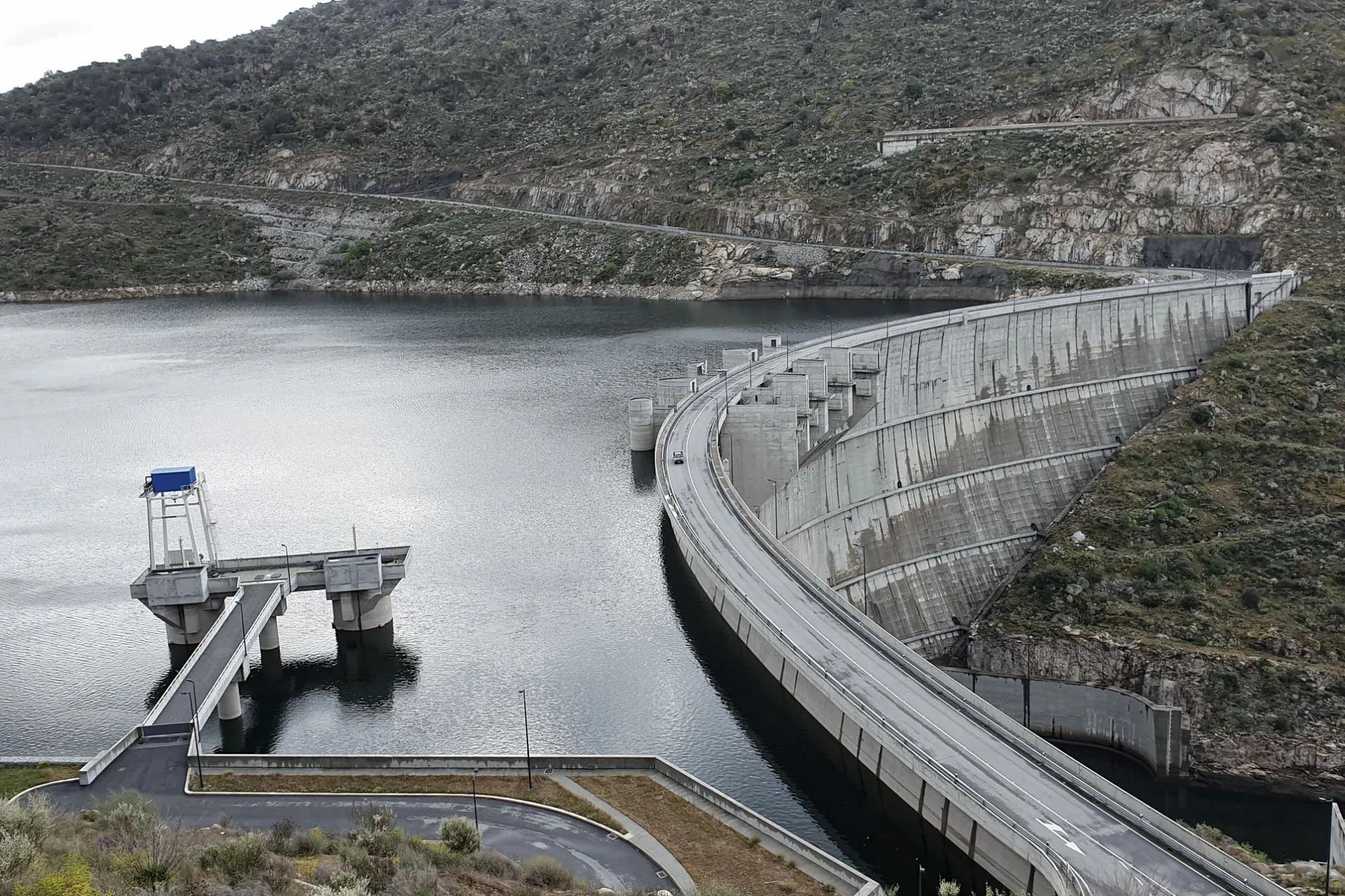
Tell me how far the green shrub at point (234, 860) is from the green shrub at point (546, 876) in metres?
4.48

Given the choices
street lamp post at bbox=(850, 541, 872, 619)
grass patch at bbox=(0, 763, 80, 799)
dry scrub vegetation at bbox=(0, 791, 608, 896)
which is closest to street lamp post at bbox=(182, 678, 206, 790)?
grass patch at bbox=(0, 763, 80, 799)

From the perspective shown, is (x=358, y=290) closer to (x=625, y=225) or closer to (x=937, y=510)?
(x=625, y=225)

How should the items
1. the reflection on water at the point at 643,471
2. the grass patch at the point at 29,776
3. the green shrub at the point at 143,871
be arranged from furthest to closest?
1. the reflection on water at the point at 643,471
2. the grass patch at the point at 29,776
3. the green shrub at the point at 143,871

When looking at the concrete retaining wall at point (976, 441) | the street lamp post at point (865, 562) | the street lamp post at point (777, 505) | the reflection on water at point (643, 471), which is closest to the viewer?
the street lamp post at point (865, 562)

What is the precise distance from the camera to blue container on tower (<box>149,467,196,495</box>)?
39.5 meters

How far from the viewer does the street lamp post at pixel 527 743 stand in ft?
91.5

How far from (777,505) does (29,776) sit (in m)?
27.8

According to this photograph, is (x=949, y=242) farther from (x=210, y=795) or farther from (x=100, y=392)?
(x=210, y=795)

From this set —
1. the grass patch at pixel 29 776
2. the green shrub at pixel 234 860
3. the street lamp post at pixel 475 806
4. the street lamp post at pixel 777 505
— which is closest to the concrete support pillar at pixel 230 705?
the grass patch at pixel 29 776

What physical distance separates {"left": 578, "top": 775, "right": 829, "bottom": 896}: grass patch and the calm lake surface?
314 centimetres

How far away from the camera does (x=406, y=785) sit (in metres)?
27.7

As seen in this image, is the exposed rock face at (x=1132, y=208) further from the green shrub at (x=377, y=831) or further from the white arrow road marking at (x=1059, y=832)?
the green shrub at (x=377, y=831)

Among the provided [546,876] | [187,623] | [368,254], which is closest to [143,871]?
[546,876]

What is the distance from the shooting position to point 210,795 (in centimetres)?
2759
